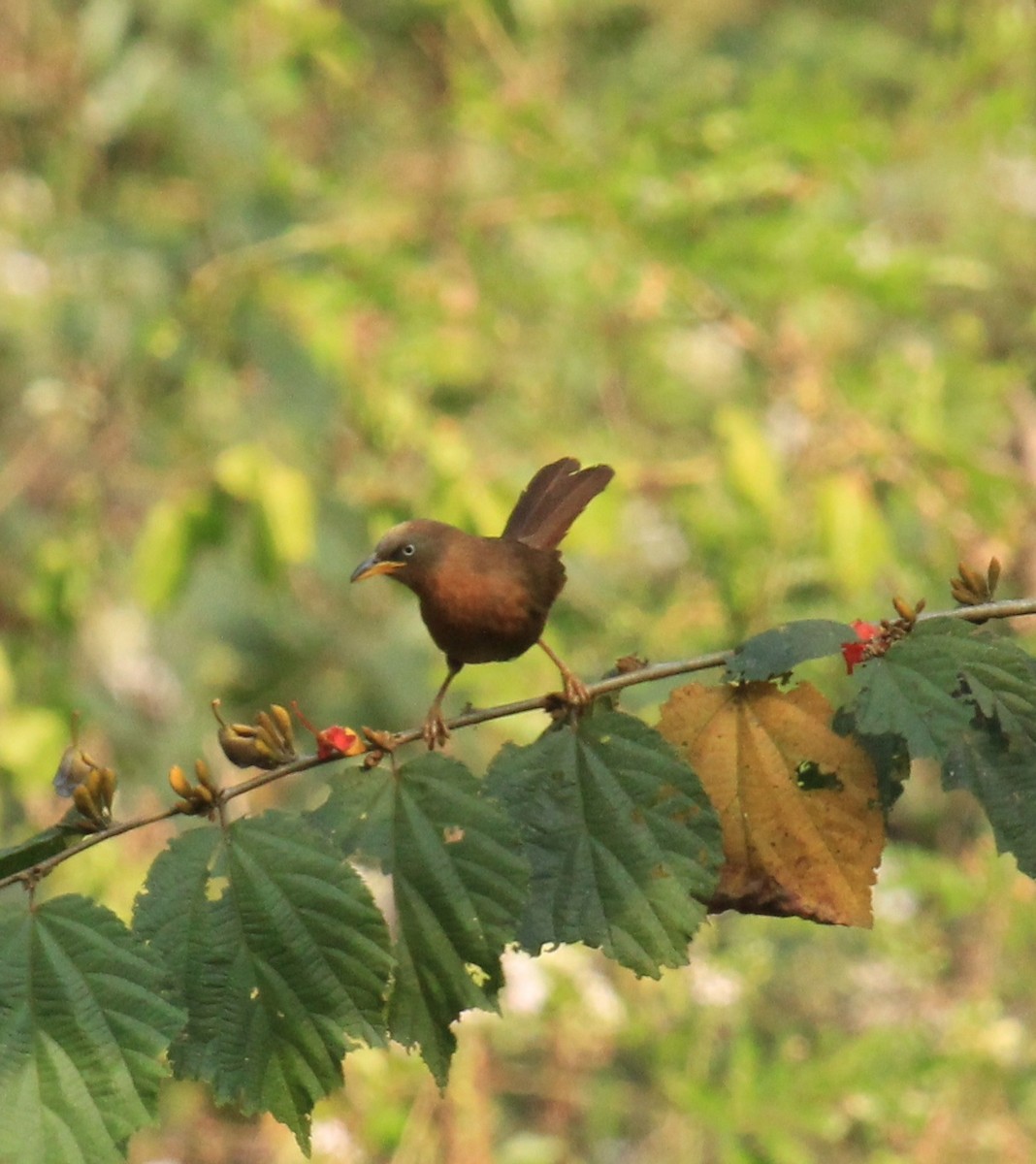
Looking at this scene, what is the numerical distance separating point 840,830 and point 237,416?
4.39m

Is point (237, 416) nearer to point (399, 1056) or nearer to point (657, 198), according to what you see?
point (657, 198)

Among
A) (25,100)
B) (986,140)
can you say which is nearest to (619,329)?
(986,140)

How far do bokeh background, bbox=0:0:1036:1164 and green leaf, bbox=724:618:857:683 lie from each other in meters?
2.13

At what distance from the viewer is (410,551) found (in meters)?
1.86

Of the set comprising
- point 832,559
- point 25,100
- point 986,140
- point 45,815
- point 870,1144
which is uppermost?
point 25,100

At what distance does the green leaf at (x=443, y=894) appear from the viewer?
1204mm

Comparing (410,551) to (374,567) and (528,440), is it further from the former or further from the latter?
(528,440)

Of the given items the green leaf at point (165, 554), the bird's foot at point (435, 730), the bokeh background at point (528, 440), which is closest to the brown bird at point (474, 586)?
the bird's foot at point (435, 730)

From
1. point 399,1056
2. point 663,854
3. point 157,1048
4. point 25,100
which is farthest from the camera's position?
point 25,100

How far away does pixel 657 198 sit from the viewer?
419 centimetres

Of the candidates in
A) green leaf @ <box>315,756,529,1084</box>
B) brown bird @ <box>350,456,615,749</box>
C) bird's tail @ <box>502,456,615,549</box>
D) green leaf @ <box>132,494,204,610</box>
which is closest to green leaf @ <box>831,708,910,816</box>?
green leaf @ <box>315,756,529,1084</box>

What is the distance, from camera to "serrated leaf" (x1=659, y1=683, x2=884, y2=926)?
1294 mm

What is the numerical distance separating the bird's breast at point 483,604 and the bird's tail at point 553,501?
0.69 ft

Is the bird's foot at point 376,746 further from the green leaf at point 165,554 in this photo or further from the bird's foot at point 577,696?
the green leaf at point 165,554
